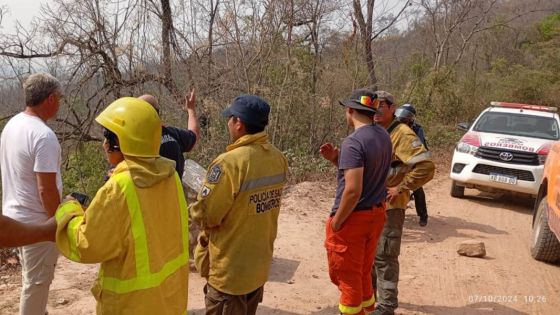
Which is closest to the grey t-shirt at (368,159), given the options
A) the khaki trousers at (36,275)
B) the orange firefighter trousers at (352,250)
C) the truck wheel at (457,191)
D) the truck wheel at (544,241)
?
the orange firefighter trousers at (352,250)

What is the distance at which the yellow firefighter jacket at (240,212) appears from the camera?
8.72 feet

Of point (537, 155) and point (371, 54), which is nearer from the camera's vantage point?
point (537, 155)

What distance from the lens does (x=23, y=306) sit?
10.2ft

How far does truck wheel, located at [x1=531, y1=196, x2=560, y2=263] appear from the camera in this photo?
17.8 ft

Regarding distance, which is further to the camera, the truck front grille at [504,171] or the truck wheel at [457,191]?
the truck wheel at [457,191]

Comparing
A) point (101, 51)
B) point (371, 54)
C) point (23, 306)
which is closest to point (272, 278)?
point (23, 306)

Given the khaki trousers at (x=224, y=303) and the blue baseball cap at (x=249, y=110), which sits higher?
the blue baseball cap at (x=249, y=110)

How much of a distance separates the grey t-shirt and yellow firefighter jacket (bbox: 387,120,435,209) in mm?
610

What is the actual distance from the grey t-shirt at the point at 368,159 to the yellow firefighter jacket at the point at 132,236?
1.37 metres

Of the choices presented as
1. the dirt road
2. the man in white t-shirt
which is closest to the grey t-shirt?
the dirt road

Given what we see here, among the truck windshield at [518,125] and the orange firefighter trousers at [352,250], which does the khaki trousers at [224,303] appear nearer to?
the orange firefighter trousers at [352,250]

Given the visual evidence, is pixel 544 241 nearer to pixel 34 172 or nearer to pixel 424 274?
pixel 424 274

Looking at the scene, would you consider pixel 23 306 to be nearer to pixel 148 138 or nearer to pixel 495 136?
pixel 148 138

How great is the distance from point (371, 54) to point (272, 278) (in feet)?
21.8
